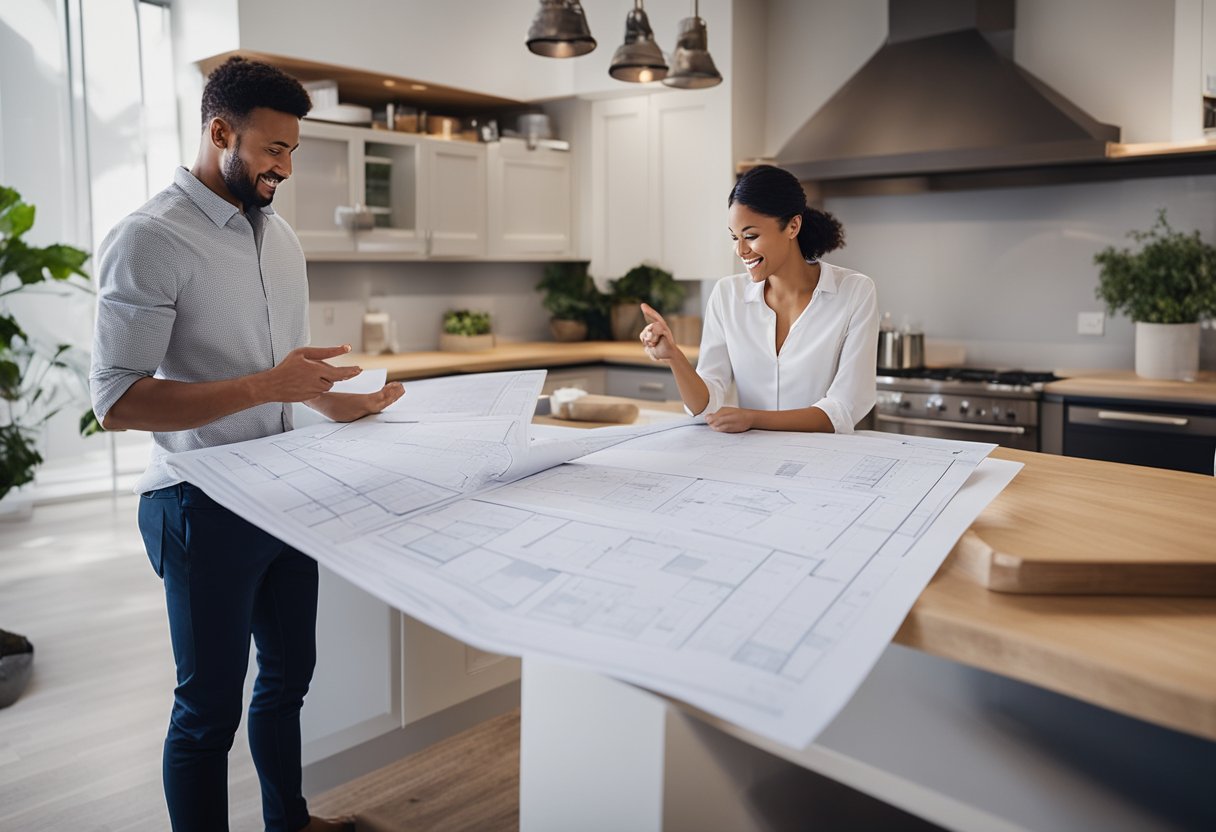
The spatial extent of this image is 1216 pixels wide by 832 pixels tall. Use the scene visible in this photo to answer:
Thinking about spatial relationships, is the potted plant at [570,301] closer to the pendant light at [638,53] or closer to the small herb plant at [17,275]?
the small herb plant at [17,275]

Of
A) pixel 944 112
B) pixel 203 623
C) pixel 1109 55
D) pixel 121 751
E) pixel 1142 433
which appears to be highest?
pixel 1109 55

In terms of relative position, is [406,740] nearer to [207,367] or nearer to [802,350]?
[207,367]

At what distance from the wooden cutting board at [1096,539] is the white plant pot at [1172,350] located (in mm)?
2451

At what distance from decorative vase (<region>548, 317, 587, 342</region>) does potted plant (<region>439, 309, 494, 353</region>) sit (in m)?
0.46

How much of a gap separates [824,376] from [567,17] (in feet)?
3.85

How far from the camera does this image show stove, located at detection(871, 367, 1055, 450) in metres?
3.58

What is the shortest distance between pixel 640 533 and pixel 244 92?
1.08m

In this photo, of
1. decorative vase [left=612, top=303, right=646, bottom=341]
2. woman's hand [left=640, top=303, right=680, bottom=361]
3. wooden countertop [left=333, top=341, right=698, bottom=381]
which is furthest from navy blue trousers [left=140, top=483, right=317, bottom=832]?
decorative vase [left=612, top=303, right=646, bottom=341]

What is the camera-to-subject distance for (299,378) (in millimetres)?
1462

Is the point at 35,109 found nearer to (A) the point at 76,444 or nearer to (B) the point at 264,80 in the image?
(A) the point at 76,444

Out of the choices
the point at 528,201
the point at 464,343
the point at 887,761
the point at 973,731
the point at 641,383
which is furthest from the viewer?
the point at 528,201

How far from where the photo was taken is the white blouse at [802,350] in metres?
2.11

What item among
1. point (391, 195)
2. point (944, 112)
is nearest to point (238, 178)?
point (391, 195)

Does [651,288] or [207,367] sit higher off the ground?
[651,288]
